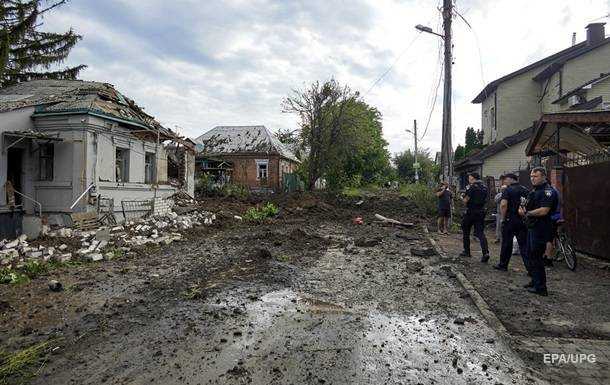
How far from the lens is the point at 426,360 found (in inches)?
148

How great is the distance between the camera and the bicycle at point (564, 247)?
24.7 feet

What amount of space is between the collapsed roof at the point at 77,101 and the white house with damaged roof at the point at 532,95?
16.9 meters

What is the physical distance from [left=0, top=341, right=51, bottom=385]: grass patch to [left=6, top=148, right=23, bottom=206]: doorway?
986 cm

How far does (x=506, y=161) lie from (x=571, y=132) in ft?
41.3

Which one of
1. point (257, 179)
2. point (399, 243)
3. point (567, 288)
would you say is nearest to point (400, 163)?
point (257, 179)

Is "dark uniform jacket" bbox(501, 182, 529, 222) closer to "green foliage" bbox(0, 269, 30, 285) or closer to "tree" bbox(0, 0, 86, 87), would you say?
"green foliage" bbox(0, 269, 30, 285)

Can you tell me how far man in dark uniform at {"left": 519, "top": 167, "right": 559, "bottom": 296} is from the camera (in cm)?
573

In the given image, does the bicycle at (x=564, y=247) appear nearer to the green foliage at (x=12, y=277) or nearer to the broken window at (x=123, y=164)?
the green foliage at (x=12, y=277)

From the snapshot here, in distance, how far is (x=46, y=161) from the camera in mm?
12531

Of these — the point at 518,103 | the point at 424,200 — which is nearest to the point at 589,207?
the point at 424,200

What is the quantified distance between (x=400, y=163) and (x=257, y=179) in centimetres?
3763

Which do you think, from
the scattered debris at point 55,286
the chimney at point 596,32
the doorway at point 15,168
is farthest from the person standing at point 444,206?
the chimney at point 596,32

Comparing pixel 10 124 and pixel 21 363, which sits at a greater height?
pixel 10 124

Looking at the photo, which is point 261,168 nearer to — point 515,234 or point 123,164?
point 123,164
